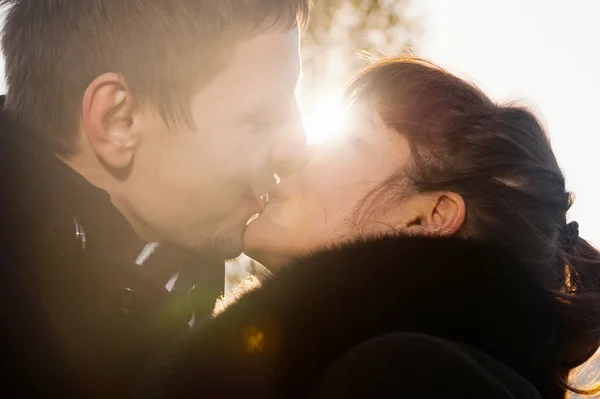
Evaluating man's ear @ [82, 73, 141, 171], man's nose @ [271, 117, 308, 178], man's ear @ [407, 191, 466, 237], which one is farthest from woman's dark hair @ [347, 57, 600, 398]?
man's ear @ [82, 73, 141, 171]

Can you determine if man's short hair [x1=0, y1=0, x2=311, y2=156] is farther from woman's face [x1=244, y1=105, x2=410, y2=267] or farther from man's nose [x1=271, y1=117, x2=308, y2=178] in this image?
woman's face [x1=244, y1=105, x2=410, y2=267]

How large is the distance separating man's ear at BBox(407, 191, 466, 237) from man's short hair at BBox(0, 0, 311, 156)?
107 cm

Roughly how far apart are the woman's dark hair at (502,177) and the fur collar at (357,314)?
0.63 meters

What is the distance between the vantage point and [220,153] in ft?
9.09

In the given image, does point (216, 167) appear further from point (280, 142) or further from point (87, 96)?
point (87, 96)

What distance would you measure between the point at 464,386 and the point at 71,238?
4.17ft

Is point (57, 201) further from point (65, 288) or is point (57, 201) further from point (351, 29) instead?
point (351, 29)

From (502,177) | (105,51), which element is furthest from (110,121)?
(502,177)

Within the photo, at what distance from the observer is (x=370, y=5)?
37.6 ft

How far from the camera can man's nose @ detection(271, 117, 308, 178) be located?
293 cm

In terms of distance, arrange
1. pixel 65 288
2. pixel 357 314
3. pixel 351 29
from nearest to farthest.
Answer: pixel 357 314 → pixel 65 288 → pixel 351 29

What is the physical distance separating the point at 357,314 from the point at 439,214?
1.12m

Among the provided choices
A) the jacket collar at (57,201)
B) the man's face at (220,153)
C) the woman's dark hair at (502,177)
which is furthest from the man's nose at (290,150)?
the jacket collar at (57,201)

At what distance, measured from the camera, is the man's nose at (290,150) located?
2932 mm
